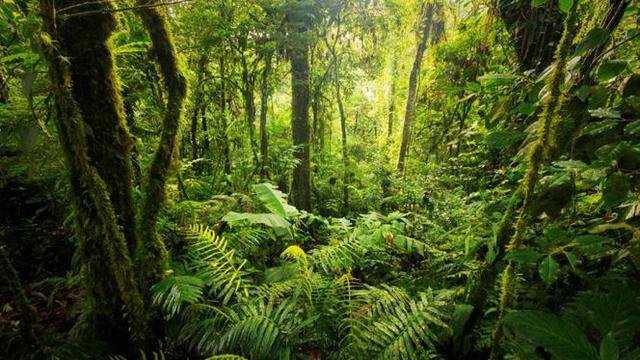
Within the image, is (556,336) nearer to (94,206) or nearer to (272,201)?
(94,206)

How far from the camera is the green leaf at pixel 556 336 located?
0.99 m

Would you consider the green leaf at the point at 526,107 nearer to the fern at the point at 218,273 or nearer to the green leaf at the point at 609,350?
the green leaf at the point at 609,350

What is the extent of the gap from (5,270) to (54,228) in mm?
2274

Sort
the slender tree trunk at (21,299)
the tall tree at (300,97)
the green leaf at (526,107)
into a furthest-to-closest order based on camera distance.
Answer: the tall tree at (300,97) < the slender tree trunk at (21,299) < the green leaf at (526,107)

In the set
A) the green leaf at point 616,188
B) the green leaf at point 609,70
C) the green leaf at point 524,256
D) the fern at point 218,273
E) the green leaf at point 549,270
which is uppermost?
the green leaf at point 609,70

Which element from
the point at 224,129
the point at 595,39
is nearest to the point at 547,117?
the point at 595,39

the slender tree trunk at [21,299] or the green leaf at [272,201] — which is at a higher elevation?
the green leaf at [272,201]

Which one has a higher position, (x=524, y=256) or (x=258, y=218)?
(x=524, y=256)

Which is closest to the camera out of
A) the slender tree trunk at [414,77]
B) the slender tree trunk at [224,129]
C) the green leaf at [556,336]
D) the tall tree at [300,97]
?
the green leaf at [556,336]

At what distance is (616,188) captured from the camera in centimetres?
106

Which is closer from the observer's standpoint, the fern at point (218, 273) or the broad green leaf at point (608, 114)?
the broad green leaf at point (608, 114)

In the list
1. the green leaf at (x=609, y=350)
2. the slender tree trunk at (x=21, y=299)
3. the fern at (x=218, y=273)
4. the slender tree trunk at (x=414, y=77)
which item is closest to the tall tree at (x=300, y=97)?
the fern at (x=218, y=273)

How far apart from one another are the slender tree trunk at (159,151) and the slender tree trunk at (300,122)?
11.2 feet

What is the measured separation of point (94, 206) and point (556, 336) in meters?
2.30
